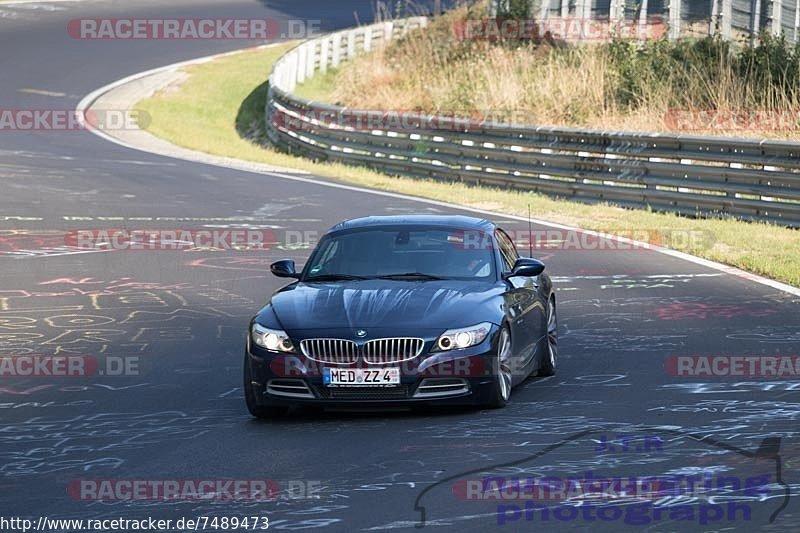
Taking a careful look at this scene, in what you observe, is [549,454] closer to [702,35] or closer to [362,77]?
[702,35]

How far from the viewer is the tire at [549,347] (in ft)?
35.9

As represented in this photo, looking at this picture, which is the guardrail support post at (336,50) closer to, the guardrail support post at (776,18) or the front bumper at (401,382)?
the guardrail support post at (776,18)

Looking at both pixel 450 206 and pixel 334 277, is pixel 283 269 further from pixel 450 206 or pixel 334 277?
pixel 450 206

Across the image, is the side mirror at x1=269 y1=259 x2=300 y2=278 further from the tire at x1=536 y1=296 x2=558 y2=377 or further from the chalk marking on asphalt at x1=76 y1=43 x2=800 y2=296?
the chalk marking on asphalt at x1=76 y1=43 x2=800 y2=296

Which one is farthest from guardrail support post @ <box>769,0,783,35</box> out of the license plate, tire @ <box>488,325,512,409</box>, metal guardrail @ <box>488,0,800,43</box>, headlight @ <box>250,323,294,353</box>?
the license plate

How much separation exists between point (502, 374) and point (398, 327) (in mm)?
834

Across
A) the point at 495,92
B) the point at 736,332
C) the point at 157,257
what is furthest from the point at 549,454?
the point at 495,92

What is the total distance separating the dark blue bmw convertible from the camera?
9219 millimetres

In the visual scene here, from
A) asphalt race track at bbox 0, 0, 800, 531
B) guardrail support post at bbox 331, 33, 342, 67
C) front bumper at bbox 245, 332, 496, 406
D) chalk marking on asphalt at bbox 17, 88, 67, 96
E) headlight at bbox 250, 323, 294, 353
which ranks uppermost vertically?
guardrail support post at bbox 331, 33, 342, 67

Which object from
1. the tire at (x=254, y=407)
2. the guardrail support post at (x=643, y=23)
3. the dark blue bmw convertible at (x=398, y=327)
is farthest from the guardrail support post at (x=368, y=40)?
the tire at (x=254, y=407)

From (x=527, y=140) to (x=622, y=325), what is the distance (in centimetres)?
1189

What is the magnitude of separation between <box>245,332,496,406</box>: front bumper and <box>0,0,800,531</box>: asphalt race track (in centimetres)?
17

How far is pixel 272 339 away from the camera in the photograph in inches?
373

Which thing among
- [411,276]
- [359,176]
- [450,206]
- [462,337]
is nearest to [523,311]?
[411,276]
